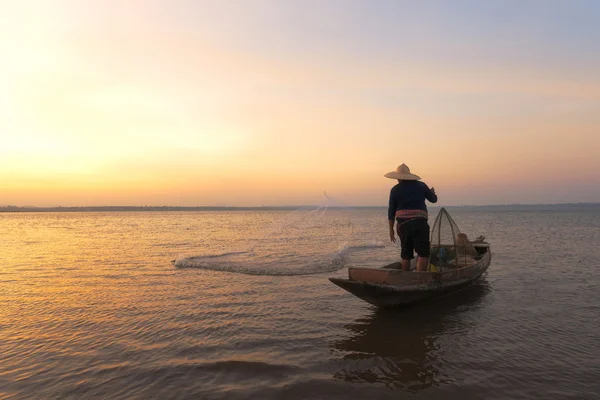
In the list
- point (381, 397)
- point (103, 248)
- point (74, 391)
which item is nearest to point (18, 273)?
point (103, 248)

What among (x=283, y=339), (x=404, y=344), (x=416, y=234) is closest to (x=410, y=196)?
(x=416, y=234)

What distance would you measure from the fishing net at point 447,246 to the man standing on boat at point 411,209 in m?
2.57

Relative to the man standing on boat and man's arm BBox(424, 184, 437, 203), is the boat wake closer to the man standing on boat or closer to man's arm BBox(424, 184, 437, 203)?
the man standing on boat

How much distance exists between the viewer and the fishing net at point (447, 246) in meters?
12.2

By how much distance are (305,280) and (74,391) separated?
28.6 ft

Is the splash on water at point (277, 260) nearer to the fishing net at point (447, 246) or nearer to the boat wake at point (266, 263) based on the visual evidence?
the boat wake at point (266, 263)

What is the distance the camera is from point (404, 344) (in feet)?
23.1

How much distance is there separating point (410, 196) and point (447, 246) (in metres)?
5.60

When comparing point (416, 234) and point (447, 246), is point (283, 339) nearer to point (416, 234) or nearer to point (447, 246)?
point (416, 234)

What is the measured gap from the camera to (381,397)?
16.6 ft

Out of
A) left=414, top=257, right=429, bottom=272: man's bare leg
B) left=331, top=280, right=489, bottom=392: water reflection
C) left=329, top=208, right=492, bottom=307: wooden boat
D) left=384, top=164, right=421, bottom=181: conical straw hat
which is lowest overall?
left=331, top=280, right=489, bottom=392: water reflection

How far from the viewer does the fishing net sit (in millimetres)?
12156

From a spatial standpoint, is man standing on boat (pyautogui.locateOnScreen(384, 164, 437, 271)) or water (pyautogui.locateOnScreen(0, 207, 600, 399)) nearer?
water (pyautogui.locateOnScreen(0, 207, 600, 399))

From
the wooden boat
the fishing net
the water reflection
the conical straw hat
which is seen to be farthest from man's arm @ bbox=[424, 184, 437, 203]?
the water reflection
